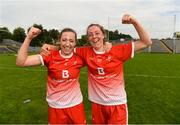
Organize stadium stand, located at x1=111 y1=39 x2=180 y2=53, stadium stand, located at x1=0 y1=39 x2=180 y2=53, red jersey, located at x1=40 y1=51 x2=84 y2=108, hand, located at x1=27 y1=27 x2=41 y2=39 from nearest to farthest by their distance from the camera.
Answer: hand, located at x1=27 y1=27 x2=41 y2=39 → red jersey, located at x1=40 y1=51 x2=84 y2=108 → stadium stand, located at x1=111 y1=39 x2=180 y2=53 → stadium stand, located at x1=0 y1=39 x2=180 y2=53

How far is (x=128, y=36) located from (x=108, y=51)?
5941 centimetres

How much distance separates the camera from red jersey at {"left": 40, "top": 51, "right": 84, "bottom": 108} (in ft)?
15.5

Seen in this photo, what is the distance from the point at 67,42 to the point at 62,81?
501 mm

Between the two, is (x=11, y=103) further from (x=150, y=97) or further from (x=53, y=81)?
(x=53, y=81)

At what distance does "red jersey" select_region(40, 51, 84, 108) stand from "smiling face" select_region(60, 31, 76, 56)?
8 cm

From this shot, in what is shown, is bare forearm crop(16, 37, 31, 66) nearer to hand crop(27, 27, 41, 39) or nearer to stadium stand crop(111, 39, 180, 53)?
hand crop(27, 27, 41, 39)

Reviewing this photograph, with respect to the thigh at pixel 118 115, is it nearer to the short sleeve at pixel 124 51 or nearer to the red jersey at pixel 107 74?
the red jersey at pixel 107 74

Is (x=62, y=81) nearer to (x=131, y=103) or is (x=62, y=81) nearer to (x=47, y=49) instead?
(x=47, y=49)

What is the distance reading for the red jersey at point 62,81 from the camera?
472cm

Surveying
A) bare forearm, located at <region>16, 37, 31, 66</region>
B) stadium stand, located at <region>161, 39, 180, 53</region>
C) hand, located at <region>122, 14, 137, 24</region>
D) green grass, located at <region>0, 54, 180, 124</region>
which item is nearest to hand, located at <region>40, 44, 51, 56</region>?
bare forearm, located at <region>16, 37, 31, 66</region>

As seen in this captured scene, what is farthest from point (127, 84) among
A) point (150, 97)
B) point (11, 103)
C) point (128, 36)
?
point (128, 36)

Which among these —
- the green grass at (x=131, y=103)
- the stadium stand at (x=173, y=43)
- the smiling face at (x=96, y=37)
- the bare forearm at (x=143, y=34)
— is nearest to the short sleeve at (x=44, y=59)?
the smiling face at (x=96, y=37)

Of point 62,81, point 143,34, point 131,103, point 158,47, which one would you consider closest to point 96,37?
point 143,34

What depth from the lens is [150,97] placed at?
11.0 meters
